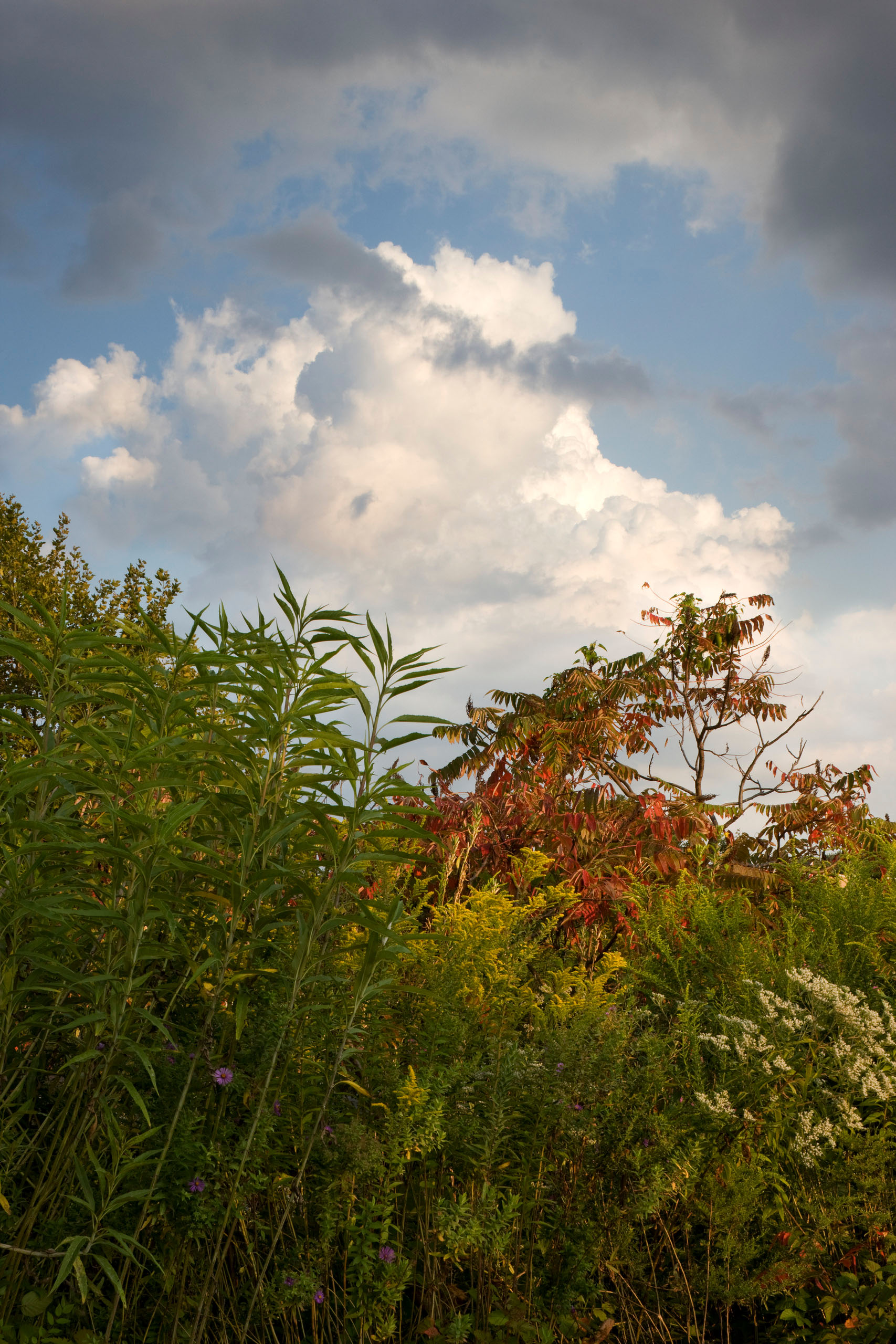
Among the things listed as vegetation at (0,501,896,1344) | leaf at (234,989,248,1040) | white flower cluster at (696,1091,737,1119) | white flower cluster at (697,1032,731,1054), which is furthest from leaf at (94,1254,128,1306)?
white flower cluster at (697,1032,731,1054)

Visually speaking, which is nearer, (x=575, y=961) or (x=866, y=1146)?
(x=866, y=1146)

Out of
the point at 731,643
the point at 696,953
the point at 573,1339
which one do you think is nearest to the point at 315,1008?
the point at 573,1339

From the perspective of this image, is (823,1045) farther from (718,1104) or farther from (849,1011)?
(718,1104)

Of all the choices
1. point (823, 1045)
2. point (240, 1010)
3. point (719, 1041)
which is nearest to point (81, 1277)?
point (240, 1010)

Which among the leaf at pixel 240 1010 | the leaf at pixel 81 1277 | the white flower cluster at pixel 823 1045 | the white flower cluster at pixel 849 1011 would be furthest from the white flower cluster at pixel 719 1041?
the leaf at pixel 81 1277

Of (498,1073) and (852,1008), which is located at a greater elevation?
(852,1008)

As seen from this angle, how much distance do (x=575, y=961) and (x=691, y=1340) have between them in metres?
2.71

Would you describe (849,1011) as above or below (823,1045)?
above

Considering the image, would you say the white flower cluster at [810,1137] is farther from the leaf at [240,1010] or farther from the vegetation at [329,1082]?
the leaf at [240,1010]

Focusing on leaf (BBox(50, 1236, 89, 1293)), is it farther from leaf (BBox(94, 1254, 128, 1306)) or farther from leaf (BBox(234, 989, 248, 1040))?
leaf (BBox(234, 989, 248, 1040))

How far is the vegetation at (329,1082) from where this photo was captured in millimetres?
2088

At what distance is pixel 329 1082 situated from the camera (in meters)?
2.25

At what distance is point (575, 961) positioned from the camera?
5.40 m

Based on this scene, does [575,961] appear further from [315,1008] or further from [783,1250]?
[315,1008]
